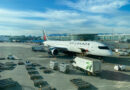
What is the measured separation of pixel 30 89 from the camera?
12758mm

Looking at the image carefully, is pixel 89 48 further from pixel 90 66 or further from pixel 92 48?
pixel 90 66

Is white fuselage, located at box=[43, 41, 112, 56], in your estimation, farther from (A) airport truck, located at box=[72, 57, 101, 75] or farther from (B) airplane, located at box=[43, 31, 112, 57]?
(A) airport truck, located at box=[72, 57, 101, 75]

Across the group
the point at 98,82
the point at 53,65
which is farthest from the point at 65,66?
the point at 98,82

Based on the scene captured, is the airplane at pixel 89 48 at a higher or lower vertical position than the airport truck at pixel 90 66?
higher

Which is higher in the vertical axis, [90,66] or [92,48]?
[92,48]

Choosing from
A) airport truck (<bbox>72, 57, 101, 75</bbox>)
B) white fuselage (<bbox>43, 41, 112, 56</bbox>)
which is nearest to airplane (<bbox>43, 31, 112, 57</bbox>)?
white fuselage (<bbox>43, 41, 112, 56</bbox>)

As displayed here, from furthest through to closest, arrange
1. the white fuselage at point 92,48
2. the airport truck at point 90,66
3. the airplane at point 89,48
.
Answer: the airplane at point 89,48
the white fuselage at point 92,48
the airport truck at point 90,66

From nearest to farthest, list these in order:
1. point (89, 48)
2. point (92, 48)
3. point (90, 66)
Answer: point (90, 66) < point (92, 48) < point (89, 48)

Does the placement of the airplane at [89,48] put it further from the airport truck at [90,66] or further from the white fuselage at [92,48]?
the airport truck at [90,66]

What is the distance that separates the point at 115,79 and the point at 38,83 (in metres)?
9.67

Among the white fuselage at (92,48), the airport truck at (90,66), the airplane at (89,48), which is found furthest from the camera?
the airplane at (89,48)

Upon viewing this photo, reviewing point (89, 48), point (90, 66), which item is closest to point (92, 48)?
point (89, 48)

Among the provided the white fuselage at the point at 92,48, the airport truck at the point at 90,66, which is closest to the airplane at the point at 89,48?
the white fuselage at the point at 92,48

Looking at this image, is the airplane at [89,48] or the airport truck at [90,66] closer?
the airport truck at [90,66]
